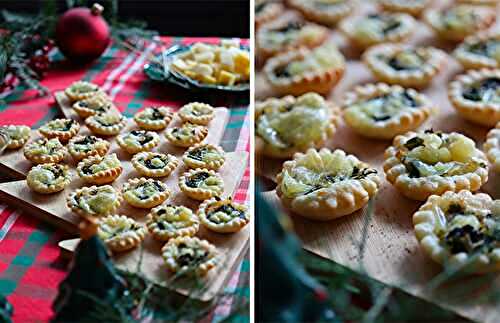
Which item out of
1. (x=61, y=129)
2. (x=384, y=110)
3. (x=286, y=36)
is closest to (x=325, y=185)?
(x=384, y=110)

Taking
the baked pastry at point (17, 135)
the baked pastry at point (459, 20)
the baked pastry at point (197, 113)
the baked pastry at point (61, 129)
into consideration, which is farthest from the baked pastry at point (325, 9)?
the baked pastry at point (17, 135)

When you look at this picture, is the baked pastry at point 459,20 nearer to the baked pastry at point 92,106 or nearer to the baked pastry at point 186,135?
the baked pastry at point 186,135

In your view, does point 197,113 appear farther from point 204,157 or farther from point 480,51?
point 480,51

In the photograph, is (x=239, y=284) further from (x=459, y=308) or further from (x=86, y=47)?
(x=86, y=47)

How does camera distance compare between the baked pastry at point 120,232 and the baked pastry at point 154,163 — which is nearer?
the baked pastry at point 120,232

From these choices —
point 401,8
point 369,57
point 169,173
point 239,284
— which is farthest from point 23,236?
point 401,8

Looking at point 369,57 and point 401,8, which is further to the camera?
point 401,8

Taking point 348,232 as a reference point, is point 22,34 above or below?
above

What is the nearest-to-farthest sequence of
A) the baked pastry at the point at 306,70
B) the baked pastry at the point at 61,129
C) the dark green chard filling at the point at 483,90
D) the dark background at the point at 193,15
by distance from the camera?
the baked pastry at the point at 61,129
the dark green chard filling at the point at 483,90
the baked pastry at the point at 306,70
the dark background at the point at 193,15
